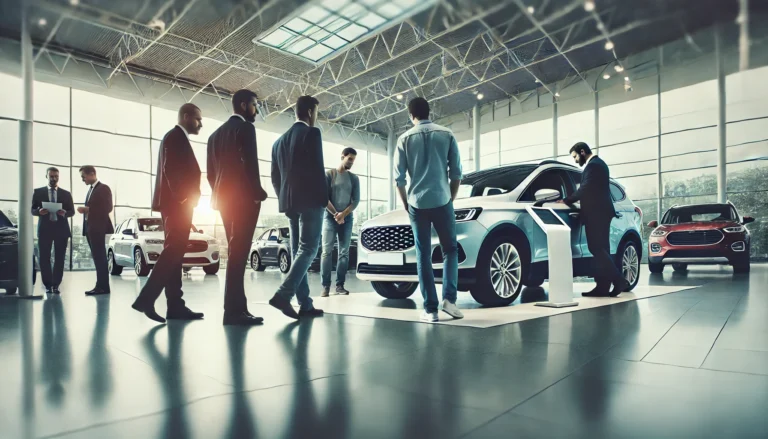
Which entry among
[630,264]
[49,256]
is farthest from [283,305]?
[49,256]

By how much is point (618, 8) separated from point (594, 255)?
35.4 ft

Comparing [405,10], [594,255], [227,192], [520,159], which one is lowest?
[594,255]

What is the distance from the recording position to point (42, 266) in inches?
260

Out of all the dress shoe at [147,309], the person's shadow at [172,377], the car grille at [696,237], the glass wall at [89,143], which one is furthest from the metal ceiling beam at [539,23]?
the person's shadow at [172,377]

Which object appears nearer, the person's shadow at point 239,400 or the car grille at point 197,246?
the person's shadow at point 239,400

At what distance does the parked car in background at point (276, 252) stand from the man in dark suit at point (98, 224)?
6289 mm

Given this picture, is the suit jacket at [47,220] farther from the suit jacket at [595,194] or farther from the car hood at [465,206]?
the suit jacket at [595,194]

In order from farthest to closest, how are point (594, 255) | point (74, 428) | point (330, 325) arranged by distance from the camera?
point (594, 255), point (330, 325), point (74, 428)

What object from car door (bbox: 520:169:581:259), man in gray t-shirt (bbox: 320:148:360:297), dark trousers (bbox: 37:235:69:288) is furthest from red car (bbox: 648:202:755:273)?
dark trousers (bbox: 37:235:69:288)

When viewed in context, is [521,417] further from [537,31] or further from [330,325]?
[537,31]

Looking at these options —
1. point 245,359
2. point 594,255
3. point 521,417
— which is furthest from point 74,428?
point 594,255

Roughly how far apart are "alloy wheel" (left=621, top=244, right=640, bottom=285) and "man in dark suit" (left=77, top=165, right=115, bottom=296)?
631 cm

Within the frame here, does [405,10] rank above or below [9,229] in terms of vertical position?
above

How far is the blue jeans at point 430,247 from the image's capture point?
3.75 m
